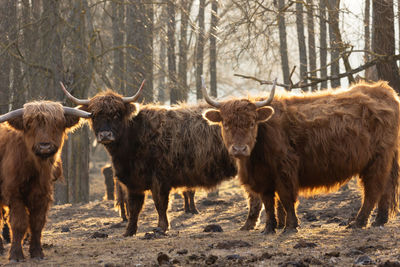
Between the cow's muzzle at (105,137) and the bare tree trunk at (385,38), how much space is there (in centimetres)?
481

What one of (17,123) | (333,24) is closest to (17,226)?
(17,123)

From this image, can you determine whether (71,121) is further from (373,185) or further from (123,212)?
(123,212)

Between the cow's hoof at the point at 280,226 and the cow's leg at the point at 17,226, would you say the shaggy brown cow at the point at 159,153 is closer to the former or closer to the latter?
the cow's hoof at the point at 280,226

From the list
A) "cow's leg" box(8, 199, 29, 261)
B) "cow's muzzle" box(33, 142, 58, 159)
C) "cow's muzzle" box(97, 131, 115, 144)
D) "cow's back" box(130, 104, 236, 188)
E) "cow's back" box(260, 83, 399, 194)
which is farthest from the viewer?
"cow's back" box(130, 104, 236, 188)

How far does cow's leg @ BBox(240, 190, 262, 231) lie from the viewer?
861cm

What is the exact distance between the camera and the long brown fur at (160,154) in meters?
8.79

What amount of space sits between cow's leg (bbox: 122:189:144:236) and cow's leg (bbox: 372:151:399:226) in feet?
10.2

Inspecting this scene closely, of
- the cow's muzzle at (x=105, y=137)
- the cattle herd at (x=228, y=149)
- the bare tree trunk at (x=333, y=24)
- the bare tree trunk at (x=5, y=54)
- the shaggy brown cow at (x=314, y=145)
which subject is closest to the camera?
the cattle herd at (x=228, y=149)

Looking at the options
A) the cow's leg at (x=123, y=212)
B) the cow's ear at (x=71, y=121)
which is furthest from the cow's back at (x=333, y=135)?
the cow's leg at (x=123, y=212)

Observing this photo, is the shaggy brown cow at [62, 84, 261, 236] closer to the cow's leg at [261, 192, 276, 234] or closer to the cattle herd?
the cattle herd

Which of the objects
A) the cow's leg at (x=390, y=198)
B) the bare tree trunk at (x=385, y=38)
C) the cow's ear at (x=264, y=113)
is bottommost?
the cow's leg at (x=390, y=198)

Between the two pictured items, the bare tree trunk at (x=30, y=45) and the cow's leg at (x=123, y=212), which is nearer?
the cow's leg at (x=123, y=212)

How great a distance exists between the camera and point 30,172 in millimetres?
6598

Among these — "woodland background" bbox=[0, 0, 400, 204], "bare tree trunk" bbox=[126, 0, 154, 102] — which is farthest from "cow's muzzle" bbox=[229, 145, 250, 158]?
"bare tree trunk" bbox=[126, 0, 154, 102]
